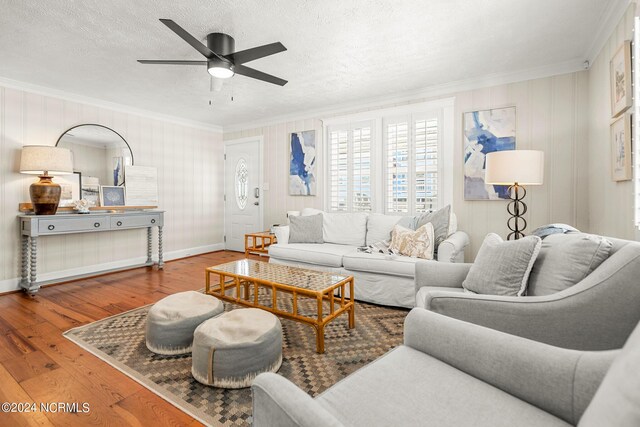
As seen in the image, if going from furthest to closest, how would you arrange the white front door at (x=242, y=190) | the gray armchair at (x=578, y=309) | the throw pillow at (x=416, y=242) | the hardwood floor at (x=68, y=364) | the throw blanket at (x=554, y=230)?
the white front door at (x=242, y=190)
the throw pillow at (x=416, y=242)
the throw blanket at (x=554, y=230)
the hardwood floor at (x=68, y=364)
the gray armchair at (x=578, y=309)

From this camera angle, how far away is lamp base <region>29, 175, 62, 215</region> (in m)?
3.48

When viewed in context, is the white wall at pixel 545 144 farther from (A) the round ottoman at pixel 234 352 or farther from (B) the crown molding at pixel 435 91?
(A) the round ottoman at pixel 234 352

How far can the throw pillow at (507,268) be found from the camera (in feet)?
5.16

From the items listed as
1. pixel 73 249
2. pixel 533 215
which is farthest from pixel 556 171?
pixel 73 249

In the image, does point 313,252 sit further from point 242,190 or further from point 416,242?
point 242,190

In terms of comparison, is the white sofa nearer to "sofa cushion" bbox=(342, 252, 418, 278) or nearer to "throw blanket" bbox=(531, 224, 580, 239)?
"sofa cushion" bbox=(342, 252, 418, 278)

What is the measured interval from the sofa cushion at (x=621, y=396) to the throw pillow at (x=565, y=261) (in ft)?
2.68

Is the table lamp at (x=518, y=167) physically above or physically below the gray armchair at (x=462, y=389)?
above

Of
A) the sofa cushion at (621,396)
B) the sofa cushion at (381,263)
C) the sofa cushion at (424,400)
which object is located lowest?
the sofa cushion at (424,400)

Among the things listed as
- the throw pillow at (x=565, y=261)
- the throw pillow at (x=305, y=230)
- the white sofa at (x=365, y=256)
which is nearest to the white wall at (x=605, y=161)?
the throw pillow at (x=565, y=261)

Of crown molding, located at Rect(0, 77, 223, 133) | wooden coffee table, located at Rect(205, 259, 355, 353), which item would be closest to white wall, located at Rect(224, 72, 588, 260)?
wooden coffee table, located at Rect(205, 259, 355, 353)

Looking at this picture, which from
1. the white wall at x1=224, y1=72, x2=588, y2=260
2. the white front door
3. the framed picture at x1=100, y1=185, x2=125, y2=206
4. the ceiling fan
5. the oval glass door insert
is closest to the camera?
the ceiling fan

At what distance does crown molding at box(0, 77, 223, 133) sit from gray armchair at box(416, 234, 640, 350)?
487cm

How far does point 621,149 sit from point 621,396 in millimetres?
2423
